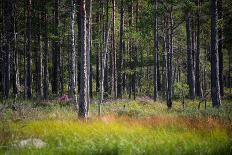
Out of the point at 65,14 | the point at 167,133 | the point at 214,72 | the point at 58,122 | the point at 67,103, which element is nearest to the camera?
the point at 167,133

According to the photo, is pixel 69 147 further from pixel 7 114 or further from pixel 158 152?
pixel 7 114

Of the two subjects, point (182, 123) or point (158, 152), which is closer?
point (158, 152)

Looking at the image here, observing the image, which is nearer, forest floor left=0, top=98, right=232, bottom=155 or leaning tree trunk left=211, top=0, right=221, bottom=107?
forest floor left=0, top=98, right=232, bottom=155

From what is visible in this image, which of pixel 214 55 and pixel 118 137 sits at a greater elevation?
pixel 214 55

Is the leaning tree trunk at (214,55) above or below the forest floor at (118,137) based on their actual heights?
above

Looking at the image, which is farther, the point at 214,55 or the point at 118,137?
the point at 214,55

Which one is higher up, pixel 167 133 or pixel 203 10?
pixel 203 10

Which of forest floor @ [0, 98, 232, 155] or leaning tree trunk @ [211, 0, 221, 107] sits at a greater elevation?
leaning tree trunk @ [211, 0, 221, 107]

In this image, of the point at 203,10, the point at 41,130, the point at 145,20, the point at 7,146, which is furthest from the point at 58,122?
the point at 203,10

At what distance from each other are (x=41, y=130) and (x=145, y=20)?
16.0 metres

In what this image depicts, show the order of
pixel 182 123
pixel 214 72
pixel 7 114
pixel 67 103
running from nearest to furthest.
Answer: pixel 182 123, pixel 7 114, pixel 214 72, pixel 67 103

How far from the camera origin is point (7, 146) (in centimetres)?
872

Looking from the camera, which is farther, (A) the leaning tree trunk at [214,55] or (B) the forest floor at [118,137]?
(A) the leaning tree trunk at [214,55]

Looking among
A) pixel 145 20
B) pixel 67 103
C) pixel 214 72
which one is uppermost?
pixel 145 20
